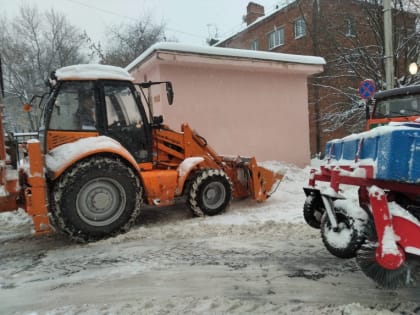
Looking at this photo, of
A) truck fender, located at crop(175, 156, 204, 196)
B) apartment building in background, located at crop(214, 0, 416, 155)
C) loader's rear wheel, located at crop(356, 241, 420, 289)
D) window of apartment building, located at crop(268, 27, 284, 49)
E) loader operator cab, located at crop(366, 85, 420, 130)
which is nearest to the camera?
loader's rear wheel, located at crop(356, 241, 420, 289)

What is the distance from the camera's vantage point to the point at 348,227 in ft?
10.3

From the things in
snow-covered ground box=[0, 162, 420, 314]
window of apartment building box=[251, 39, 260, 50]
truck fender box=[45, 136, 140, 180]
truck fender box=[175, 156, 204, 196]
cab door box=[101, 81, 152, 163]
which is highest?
window of apartment building box=[251, 39, 260, 50]

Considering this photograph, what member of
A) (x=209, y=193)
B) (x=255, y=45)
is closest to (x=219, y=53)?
(x=209, y=193)

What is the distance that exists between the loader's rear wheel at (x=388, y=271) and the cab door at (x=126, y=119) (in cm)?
409

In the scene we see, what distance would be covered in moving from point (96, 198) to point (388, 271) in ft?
12.4

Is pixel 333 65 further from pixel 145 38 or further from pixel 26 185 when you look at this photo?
pixel 145 38

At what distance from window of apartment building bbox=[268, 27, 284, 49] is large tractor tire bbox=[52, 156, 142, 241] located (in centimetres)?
1977

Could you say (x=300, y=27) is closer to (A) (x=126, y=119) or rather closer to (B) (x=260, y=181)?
(B) (x=260, y=181)

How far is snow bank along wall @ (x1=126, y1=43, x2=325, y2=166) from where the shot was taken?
9914 millimetres

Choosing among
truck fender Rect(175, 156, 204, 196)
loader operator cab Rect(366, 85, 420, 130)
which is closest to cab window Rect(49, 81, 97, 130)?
truck fender Rect(175, 156, 204, 196)

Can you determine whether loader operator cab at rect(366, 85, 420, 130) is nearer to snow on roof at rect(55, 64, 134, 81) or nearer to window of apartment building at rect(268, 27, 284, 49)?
snow on roof at rect(55, 64, 134, 81)

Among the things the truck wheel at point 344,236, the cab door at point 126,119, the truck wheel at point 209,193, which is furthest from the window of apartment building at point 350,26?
the truck wheel at point 344,236

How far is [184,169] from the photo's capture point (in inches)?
240

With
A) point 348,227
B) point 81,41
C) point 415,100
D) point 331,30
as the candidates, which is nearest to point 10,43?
point 81,41
